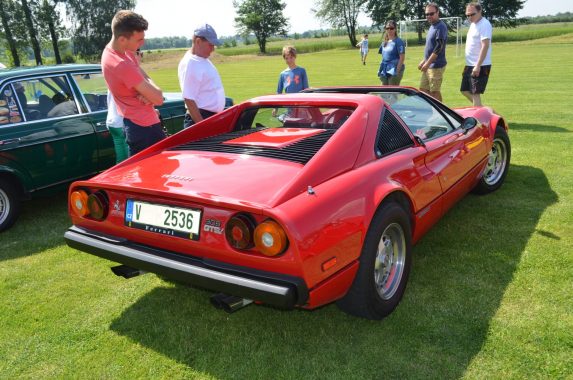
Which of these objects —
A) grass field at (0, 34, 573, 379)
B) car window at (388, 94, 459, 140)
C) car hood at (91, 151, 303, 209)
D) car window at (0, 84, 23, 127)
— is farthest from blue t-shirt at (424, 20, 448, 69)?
car window at (0, 84, 23, 127)

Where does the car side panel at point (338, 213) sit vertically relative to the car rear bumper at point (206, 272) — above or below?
above

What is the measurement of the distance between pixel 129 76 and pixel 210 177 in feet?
4.91

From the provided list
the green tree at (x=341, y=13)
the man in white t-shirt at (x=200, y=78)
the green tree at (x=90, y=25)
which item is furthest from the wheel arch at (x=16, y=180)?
the green tree at (x=341, y=13)

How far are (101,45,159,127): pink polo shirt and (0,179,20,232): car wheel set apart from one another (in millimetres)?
1552

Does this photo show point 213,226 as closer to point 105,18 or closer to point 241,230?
point 241,230

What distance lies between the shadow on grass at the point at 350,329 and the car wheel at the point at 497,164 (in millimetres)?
1261

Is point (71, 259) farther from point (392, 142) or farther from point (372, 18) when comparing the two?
point (372, 18)

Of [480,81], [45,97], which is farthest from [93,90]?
[480,81]

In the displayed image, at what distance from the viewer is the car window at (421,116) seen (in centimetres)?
362

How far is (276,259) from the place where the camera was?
6.96 ft

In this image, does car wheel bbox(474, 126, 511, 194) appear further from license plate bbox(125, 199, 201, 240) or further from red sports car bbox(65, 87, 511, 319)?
license plate bbox(125, 199, 201, 240)

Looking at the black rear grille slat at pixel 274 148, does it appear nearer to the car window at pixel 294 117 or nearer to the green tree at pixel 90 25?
the car window at pixel 294 117

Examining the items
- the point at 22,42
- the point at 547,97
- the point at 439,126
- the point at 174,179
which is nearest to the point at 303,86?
the point at 439,126

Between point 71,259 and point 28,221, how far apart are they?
4.29 feet
